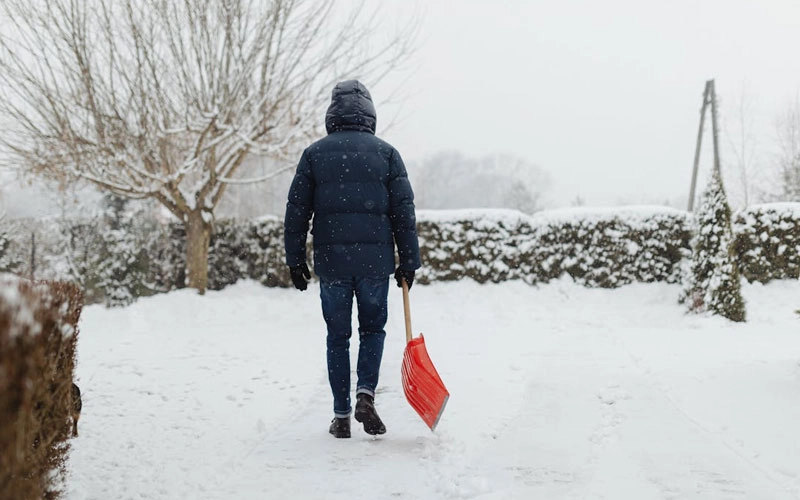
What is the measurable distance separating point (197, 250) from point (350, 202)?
25.7 ft

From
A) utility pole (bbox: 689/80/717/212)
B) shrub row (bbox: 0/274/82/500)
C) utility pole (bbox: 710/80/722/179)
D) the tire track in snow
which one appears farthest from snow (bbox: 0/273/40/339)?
utility pole (bbox: 710/80/722/179)

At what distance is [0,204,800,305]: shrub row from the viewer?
10258 mm

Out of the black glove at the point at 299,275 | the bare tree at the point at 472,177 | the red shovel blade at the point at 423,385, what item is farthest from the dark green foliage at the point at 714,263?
the bare tree at the point at 472,177

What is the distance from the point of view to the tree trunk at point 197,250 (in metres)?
10.5

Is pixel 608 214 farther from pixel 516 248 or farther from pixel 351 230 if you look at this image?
pixel 351 230

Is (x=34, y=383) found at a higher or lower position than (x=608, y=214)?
lower

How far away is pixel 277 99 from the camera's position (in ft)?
32.7

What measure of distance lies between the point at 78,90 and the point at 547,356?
7.88 meters

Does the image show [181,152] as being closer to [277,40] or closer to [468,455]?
[277,40]

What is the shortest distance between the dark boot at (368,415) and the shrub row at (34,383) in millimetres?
1544

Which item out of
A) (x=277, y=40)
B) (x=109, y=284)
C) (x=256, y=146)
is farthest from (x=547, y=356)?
(x=109, y=284)

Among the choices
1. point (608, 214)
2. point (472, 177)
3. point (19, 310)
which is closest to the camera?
point (19, 310)

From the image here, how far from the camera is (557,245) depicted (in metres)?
11.0

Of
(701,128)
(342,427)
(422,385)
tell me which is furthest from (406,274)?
(701,128)
